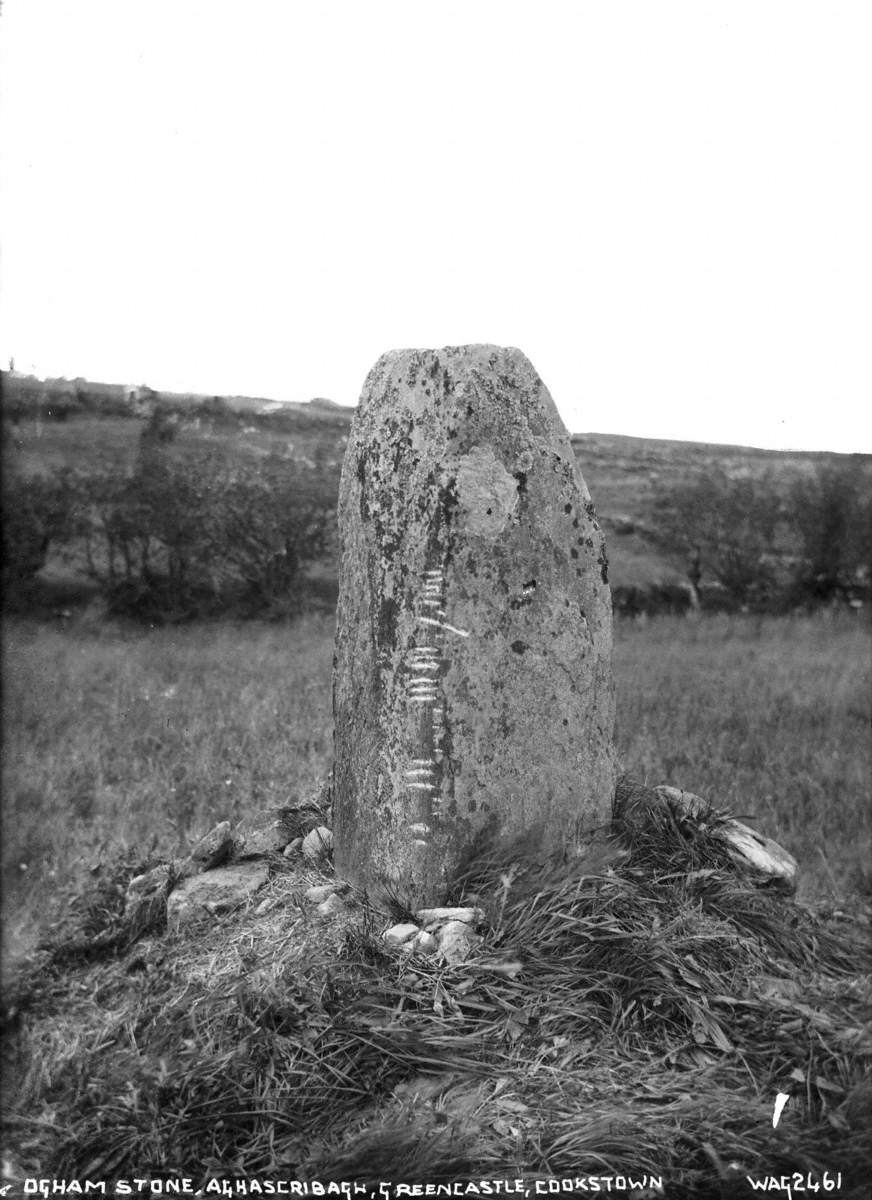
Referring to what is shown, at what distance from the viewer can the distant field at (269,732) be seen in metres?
6.04

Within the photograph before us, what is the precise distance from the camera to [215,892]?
4.68 m

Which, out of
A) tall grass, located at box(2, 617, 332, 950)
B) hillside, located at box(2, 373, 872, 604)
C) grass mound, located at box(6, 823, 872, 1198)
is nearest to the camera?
grass mound, located at box(6, 823, 872, 1198)

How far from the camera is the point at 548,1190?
125 inches

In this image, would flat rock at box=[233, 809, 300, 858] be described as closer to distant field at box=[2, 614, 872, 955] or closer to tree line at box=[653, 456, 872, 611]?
distant field at box=[2, 614, 872, 955]

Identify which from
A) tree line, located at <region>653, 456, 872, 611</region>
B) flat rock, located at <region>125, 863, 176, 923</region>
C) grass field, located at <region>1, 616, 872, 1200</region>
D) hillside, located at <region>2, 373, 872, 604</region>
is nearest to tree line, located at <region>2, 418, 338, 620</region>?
hillside, located at <region>2, 373, 872, 604</region>

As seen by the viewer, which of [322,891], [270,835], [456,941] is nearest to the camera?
[456,941]

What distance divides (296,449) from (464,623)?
33.7 feet

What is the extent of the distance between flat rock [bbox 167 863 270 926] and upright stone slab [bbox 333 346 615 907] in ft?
1.83

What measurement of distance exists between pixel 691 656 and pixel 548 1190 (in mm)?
7622

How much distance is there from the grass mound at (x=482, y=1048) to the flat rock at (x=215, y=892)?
10 cm

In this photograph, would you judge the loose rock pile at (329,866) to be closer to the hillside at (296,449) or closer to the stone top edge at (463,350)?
the stone top edge at (463,350)

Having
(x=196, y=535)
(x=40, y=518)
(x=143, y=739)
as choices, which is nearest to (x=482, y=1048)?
(x=143, y=739)

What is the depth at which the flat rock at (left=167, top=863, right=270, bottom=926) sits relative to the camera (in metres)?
4.58

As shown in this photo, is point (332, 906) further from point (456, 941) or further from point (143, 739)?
point (143, 739)
